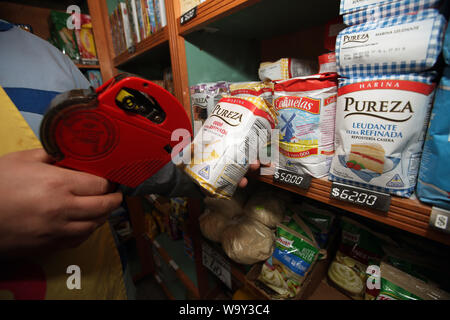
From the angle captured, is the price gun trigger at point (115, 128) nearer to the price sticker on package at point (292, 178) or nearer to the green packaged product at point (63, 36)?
the price sticker on package at point (292, 178)

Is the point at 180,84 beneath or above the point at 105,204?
above

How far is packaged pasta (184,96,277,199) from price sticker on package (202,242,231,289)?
0.58 m

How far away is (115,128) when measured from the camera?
392 mm

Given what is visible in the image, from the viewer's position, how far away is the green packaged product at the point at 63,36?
1.33 meters

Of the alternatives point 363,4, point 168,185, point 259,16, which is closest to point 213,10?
point 259,16

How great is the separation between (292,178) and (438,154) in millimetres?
264

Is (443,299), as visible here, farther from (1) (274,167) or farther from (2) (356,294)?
(1) (274,167)

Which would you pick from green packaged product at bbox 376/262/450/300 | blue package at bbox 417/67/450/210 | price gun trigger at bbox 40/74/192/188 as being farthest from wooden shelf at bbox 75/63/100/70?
green packaged product at bbox 376/262/450/300

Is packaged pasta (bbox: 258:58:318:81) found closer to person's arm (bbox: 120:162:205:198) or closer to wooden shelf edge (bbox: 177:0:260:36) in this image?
wooden shelf edge (bbox: 177:0:260:36)

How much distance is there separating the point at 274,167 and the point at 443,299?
0.51 meters

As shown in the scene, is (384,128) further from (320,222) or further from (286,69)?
(320,222)

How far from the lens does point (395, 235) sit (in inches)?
24.2
